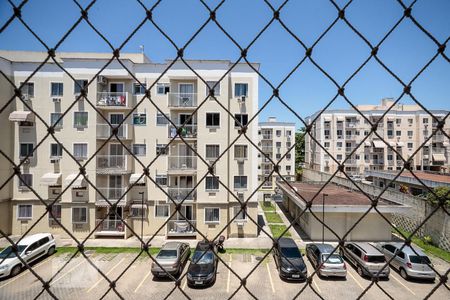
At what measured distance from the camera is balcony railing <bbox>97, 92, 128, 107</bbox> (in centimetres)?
1066

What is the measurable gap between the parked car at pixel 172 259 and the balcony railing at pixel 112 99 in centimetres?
571

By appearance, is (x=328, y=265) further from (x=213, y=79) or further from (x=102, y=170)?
(x=102, y=170)

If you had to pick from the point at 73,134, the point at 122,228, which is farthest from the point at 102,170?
the point at 122,228

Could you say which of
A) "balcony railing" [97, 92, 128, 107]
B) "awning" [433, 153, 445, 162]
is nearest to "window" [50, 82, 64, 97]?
"balcony railing" [97, 92, 128, 107]

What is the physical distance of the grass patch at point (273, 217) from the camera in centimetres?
1395

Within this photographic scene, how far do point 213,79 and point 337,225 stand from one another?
7497 mm

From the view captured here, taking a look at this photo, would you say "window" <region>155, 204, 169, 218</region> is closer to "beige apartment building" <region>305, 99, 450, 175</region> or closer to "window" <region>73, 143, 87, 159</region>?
"window" <region>73, 143, 87, 159</region>

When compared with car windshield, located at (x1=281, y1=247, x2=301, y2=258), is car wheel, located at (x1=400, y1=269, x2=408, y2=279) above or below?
below

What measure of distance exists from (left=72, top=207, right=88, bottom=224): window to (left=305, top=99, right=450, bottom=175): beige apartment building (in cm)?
1745

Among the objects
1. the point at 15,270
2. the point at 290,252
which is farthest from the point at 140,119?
the point at 290,252

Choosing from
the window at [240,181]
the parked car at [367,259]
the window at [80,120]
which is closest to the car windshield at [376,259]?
the parked car at [367,259]

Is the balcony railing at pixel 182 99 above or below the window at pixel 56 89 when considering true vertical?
below

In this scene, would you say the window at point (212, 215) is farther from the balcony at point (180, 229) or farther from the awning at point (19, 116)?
the awning at point (19, 116)

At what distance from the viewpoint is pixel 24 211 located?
1096cm
